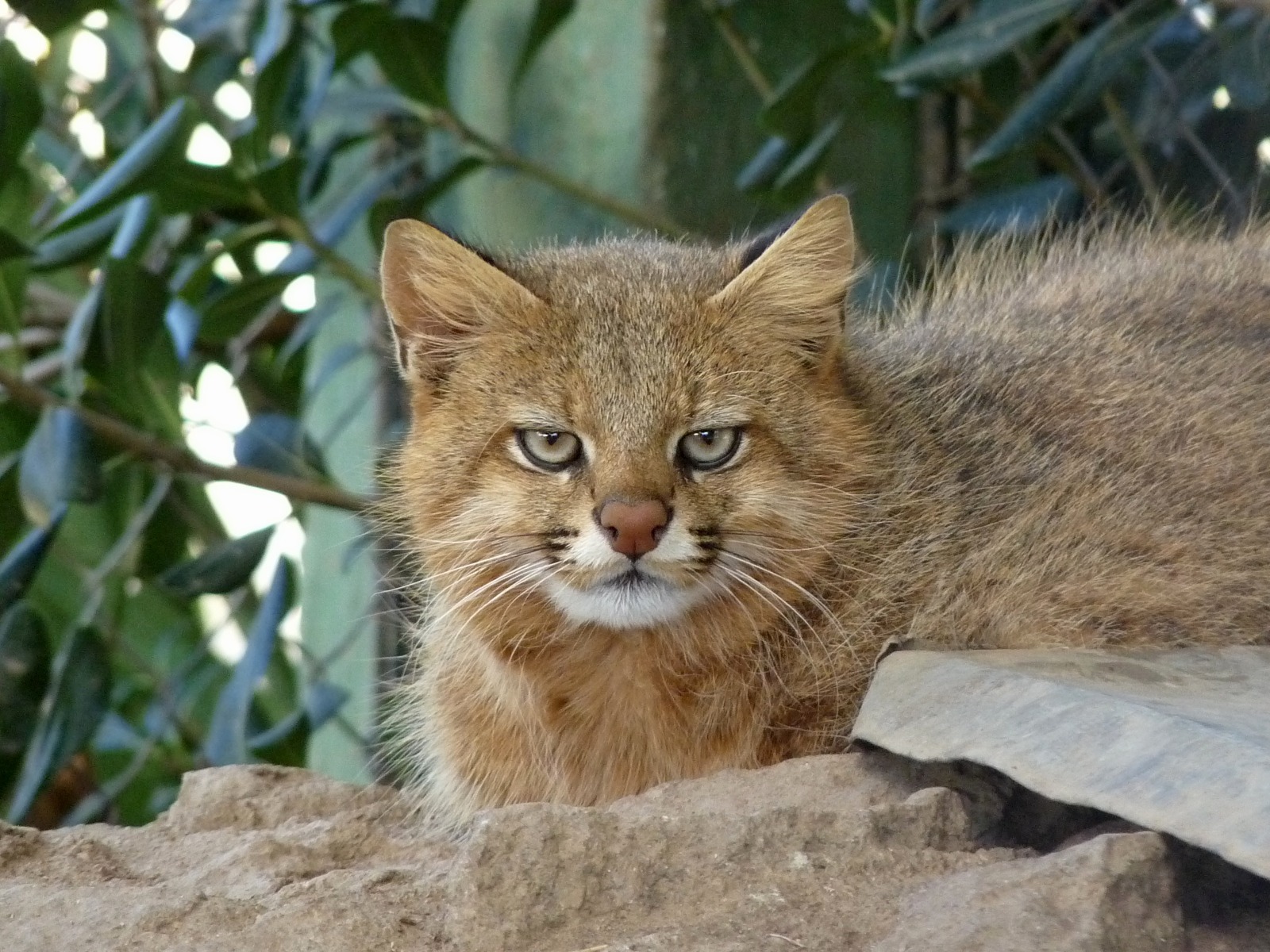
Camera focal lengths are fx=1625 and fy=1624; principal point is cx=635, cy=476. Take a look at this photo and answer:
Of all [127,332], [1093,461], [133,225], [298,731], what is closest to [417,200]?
[133,225]

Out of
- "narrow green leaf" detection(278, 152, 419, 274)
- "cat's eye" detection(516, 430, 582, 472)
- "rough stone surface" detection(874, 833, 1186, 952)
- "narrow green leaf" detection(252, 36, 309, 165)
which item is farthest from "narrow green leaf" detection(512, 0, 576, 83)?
"rough stone surface" detection(874, 833, 1186, 952)

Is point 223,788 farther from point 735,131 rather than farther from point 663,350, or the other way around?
point 735,131

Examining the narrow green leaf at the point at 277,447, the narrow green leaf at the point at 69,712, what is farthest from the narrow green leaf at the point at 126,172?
the narrow green leaf at the point at 69,712

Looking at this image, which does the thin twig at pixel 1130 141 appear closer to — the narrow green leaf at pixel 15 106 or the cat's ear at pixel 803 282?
the cat's ear at pixel 803 282

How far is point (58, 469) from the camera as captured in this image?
4.39 m

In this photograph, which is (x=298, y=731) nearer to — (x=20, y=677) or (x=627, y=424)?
(x=20, y=677)

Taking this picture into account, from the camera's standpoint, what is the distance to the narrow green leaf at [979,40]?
14.0 feet

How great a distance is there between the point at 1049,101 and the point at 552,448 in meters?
1.88

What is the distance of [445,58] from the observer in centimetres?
489

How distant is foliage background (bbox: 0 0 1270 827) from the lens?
453 cm

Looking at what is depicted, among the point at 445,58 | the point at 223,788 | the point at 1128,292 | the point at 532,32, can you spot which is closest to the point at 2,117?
the point at 445,58

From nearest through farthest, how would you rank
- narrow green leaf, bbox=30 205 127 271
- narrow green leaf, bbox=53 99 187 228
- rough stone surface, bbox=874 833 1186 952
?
1. rough stone surface, bbox=874 833 1186 952
2. narrow green leaf, bbox=53 99 187 228
3. narrow green leaf, bbox=30 205 127 271

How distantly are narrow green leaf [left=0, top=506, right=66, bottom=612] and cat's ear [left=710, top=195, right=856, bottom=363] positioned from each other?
2.28m

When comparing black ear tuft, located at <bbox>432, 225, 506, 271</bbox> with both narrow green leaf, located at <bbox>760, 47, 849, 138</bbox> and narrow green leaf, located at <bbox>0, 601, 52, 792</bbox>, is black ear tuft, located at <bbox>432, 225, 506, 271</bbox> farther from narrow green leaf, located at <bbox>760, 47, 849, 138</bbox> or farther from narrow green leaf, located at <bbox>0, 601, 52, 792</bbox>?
narrow green leaf, located at <bbox>0, 601, 52, 792</bbox>
